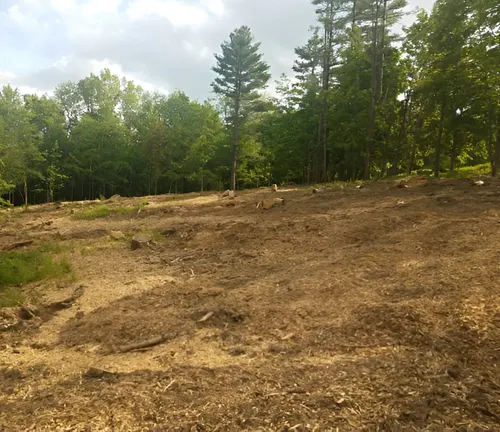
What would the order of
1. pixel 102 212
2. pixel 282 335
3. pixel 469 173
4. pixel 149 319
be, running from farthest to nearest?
pixel 469 173 < pixel 102 212 < pixel 149 319 < pixel 282 335

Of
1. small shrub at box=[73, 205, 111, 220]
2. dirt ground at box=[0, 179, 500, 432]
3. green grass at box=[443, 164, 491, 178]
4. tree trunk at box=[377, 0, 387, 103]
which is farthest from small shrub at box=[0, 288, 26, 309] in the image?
tree trunk at box=[377, 0, 387, 103]

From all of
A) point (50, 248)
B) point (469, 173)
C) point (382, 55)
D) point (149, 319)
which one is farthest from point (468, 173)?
point (50, 248)

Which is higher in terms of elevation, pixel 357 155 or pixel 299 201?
pixel 357 155

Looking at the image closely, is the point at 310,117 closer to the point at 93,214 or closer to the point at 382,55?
the point at 382,55

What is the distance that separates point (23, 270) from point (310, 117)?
27.2 m

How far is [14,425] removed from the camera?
11.0 feet

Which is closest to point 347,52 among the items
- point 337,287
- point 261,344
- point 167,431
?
point 337,287

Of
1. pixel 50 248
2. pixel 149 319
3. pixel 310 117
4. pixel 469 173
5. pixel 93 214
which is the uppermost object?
pixel 310 117

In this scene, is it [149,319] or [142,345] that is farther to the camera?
[149,319]

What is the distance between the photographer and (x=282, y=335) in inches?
187

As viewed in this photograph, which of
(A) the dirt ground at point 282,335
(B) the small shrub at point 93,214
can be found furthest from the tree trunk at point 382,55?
(B) the small shrub at point 93,214

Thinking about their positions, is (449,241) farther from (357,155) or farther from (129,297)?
(357,155)

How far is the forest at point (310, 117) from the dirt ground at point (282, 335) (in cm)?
1009

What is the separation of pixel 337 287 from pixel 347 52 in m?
22.8
